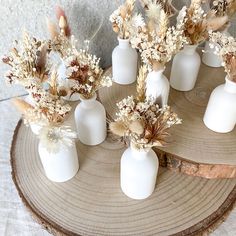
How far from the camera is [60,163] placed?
0.83 meters

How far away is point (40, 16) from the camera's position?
1.07 meters

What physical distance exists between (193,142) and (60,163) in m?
0.36

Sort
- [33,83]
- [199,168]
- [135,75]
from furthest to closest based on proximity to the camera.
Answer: [135,75] < [199,168] < [33,83]

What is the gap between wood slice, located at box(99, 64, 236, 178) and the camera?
33.8 inches

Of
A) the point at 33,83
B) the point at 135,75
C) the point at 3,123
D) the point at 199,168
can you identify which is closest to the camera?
the point at 33,83

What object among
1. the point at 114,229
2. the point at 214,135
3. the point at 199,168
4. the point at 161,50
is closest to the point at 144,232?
the point at 114,229

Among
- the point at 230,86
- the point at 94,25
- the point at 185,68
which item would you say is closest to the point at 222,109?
the point at 230,86

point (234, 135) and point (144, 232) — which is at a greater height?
point (234, 135)

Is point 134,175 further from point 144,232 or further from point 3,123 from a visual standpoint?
point 3,123

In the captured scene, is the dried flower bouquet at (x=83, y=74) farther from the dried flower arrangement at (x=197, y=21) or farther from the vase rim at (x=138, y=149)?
the dried flower arrangement at (x=197, y=21)

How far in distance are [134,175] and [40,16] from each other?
621 millimetres

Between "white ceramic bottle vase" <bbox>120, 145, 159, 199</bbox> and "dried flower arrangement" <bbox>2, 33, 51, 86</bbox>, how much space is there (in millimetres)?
300

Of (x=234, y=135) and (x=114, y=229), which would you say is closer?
(x=114, y=229)

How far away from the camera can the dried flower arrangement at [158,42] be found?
78 centimetres
